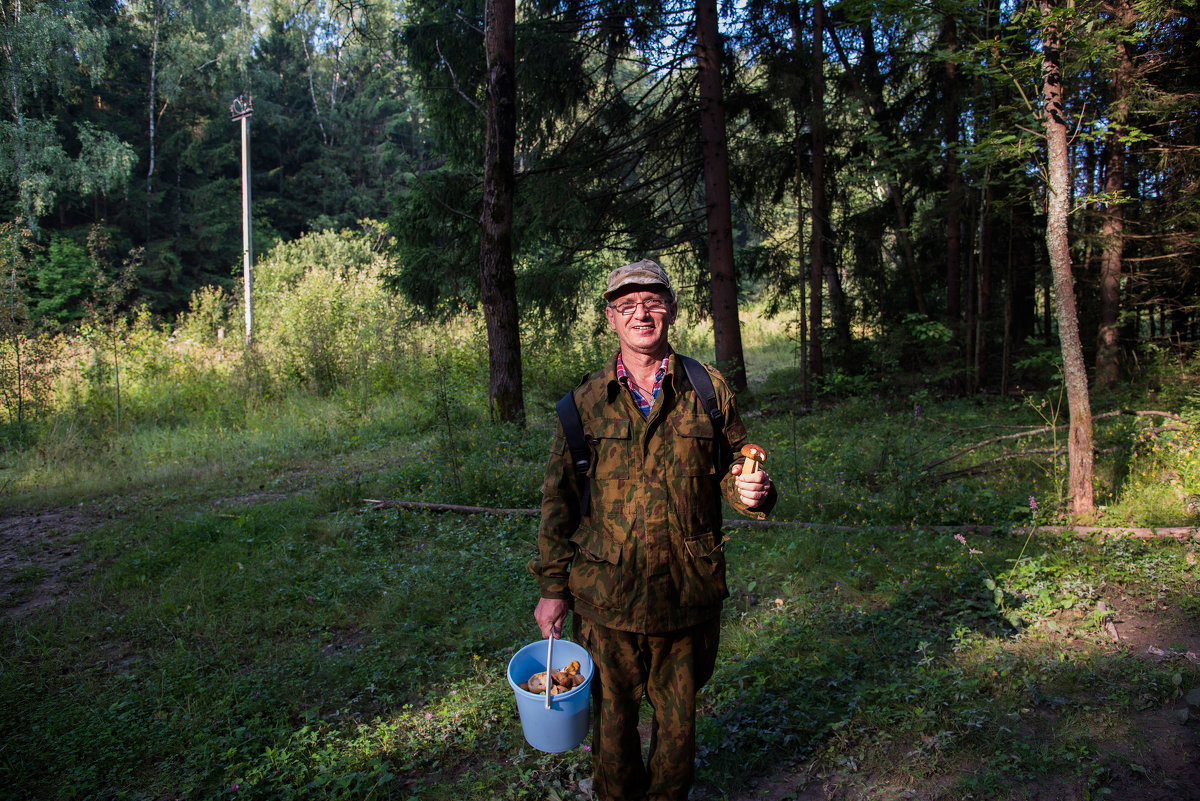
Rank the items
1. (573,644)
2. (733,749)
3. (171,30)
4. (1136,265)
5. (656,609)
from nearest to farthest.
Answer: (656,609) → (573,644) → (733,749) → (1136,265) → (171,30)

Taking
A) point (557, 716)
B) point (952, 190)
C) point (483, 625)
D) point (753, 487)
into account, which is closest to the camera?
point (753, 487)

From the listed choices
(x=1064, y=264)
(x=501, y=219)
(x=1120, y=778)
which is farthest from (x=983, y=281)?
(x=1120, y=778)

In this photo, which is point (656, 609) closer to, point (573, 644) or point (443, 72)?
point (573, 644)

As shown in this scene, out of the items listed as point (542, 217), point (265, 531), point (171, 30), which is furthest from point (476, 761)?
point (171, 30)

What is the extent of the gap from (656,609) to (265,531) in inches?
202

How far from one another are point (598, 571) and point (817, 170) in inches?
424

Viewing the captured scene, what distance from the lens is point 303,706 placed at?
12.3 feet

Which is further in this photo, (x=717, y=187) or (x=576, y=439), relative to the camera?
(x=717, y=187)

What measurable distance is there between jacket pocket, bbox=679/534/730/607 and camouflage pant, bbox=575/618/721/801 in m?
0.16

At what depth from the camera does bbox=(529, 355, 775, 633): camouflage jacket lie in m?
2.39

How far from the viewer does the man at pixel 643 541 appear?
2.40 metres

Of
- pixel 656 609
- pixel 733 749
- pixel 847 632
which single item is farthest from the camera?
pixel 847 632

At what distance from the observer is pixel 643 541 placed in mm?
2402

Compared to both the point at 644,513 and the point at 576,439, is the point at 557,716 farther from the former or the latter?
the point at 576,439
